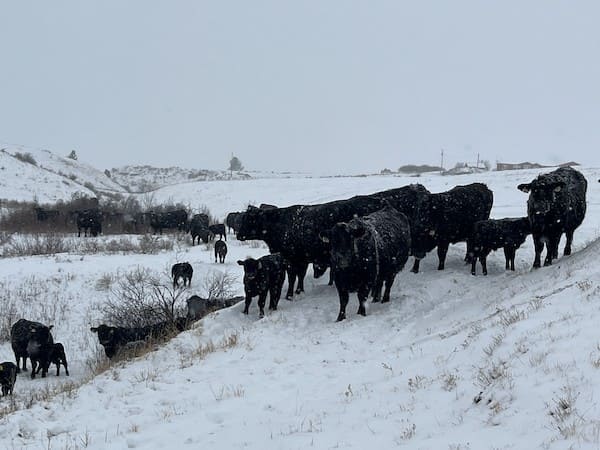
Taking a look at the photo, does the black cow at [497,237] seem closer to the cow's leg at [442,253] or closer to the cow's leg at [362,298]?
the cow's leg at [442,253]

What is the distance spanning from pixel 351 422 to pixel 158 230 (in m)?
35.2

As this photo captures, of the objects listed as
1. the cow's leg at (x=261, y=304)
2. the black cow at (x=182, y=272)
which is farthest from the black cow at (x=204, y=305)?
the black cow at (x=182, y=272)

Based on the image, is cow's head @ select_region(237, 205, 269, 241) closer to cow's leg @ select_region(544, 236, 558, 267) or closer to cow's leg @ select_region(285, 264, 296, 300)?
cow's leg @ select_region(285, 264, 296, 300)

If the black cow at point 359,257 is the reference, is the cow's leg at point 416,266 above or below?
below

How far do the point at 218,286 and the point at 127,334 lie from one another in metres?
4.35

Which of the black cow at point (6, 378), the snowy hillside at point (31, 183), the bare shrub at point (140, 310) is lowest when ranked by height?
the black cow at point (6, 378)

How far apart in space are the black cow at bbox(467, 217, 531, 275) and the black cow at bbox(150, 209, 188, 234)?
92.5ft

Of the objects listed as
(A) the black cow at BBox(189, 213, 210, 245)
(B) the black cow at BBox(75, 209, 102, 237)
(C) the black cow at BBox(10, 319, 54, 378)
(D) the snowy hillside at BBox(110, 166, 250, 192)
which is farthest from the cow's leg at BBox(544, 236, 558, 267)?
(D) the snowy hillside at BBox(110, 166, 250, 192)

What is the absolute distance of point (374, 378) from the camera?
7391 millimetres

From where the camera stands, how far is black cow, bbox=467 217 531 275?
45.1 ft

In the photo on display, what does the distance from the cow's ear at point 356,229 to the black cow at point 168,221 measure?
28.9 metres

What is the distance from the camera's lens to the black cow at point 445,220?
580 inches

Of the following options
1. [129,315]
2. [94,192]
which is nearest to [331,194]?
[94,192]

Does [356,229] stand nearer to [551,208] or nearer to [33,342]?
[551,208]
